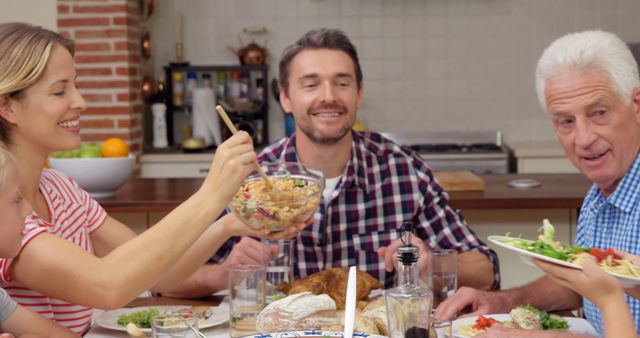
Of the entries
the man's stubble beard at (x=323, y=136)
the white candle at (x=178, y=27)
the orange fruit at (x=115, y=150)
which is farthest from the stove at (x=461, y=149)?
the man's stubble beard at (x=323, y=136)

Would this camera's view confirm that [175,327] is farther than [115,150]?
No

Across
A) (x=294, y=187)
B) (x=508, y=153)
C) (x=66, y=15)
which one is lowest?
(x=508, y=153)

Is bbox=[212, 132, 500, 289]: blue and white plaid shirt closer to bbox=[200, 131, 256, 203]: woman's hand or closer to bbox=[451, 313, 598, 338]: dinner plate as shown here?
bbox=[451, 313, 598, 338]: dinner plate

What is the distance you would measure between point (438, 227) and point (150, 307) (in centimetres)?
98

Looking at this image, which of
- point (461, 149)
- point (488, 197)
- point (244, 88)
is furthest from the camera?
point (244, 88)

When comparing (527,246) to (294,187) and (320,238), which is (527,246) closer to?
(294,187)

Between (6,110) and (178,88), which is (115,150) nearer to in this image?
(6,110)

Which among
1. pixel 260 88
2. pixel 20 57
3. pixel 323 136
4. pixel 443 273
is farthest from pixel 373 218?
pixel 260 88

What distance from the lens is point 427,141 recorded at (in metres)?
6.00

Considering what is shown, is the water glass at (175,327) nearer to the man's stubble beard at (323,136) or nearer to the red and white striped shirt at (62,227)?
the red and white striped shirt at (62,227)

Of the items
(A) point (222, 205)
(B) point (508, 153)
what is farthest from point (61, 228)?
(B) point (508, 153)

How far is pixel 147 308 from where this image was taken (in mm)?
2236

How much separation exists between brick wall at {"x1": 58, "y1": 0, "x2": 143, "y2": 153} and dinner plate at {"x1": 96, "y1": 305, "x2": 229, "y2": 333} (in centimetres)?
337

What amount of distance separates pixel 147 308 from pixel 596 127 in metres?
1.19
